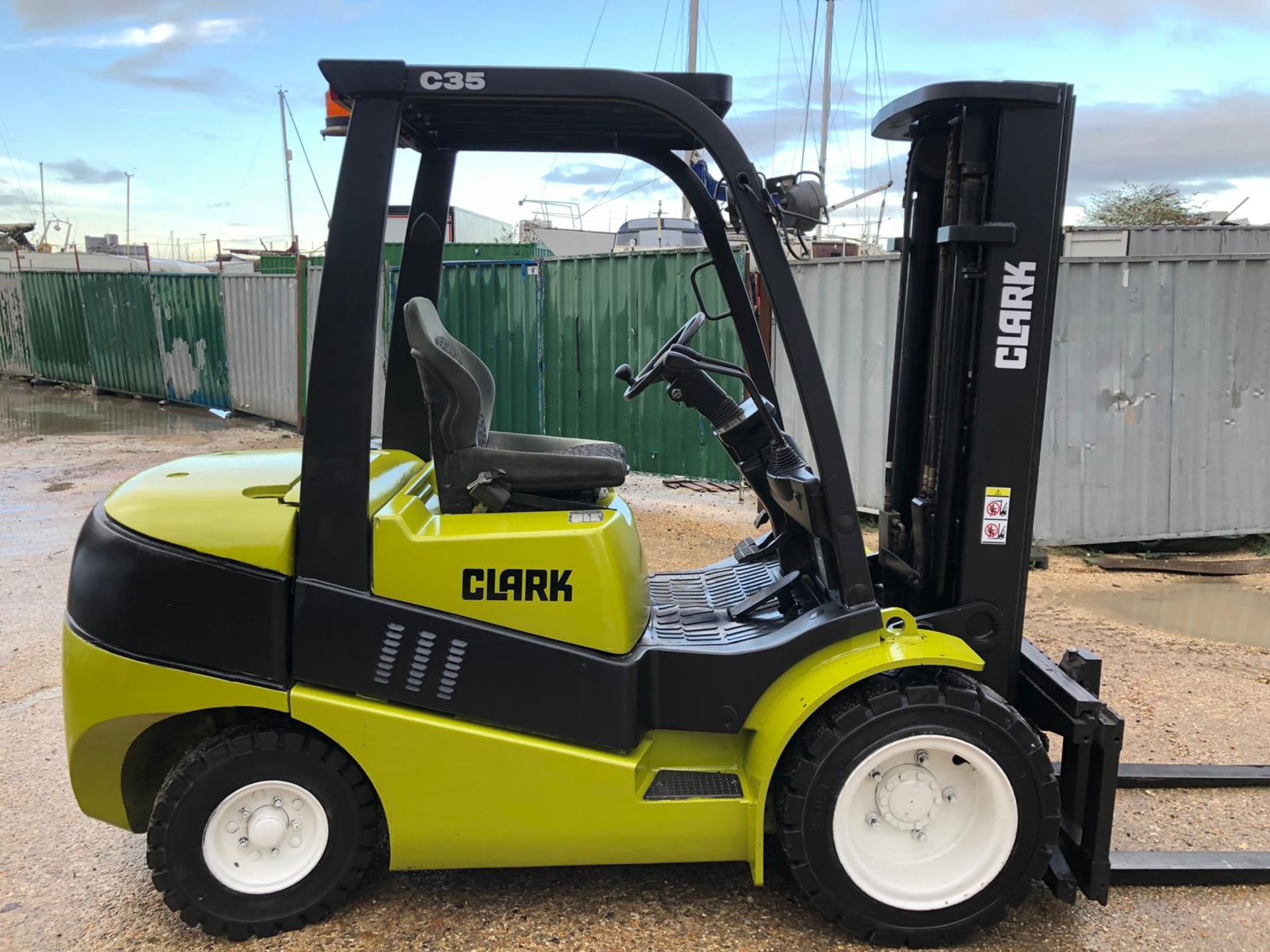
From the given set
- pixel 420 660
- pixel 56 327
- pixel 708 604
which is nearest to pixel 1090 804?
pixel 708 604

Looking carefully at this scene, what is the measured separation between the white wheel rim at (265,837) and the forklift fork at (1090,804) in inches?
93.9

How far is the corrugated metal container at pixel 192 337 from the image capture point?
51.8 feet

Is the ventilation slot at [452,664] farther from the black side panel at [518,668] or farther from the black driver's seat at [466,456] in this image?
the black driver's seat at [466,456]

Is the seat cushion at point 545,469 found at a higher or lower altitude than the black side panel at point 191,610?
higher

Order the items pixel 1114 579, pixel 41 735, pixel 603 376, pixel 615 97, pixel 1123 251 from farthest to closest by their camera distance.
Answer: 1. pixel 1123 251
2. pixel 603 376
3. pixel 1114 579
4. pixel 41 735
5. pixel 615 97

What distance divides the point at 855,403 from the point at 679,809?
569 cm

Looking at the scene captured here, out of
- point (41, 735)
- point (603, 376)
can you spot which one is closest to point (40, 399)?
point (603, 376)

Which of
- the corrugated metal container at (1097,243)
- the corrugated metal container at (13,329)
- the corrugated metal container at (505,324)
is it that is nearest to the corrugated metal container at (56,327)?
the corrugated metal container at (13,329)

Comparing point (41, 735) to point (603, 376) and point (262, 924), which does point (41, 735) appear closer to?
point (262, 924)

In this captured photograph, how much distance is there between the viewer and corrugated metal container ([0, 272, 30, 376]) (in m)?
20.8

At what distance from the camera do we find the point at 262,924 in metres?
2.97

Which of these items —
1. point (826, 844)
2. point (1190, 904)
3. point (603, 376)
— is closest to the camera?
point (826, 844)

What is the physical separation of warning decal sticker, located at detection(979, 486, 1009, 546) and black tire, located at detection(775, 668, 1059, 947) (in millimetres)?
500

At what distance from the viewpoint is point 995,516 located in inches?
123
